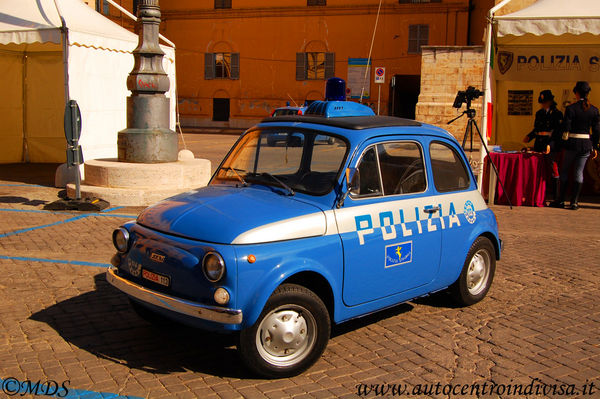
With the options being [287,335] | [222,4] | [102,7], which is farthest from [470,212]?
[222,4]

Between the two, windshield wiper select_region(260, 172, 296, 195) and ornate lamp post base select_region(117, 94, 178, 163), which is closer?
windshield wiper select_region(260, 172, 296, 195)

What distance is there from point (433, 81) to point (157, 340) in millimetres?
25380

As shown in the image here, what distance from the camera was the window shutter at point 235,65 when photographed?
43.5m

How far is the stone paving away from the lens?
4219 mm

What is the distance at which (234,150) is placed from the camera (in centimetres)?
552

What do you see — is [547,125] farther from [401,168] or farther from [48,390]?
[48,390]

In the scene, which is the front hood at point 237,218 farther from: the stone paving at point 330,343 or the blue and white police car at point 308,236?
the stone paving at point 330,343

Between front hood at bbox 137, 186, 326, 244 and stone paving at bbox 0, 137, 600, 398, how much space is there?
38.4 inches

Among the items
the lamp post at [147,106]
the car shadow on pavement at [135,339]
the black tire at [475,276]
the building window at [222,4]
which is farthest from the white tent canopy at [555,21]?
the building window at [222,4]

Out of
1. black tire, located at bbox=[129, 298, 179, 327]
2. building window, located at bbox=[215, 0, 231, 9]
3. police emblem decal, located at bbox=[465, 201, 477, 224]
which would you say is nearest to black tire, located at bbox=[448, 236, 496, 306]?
police emblem decal, located at bbox=[465, 201, 477, 224]

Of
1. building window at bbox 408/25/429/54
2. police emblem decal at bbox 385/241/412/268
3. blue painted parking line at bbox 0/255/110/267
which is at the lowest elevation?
blue painted parking line at bbox 0/255/110/267

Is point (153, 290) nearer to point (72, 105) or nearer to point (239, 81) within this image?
point (72, 105)

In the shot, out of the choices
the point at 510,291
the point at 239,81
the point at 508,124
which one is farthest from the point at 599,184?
the point at 239,81

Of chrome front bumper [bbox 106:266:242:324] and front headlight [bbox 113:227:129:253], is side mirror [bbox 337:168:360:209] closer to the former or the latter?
chrome front bumper [bbox 106:266:242:324]
